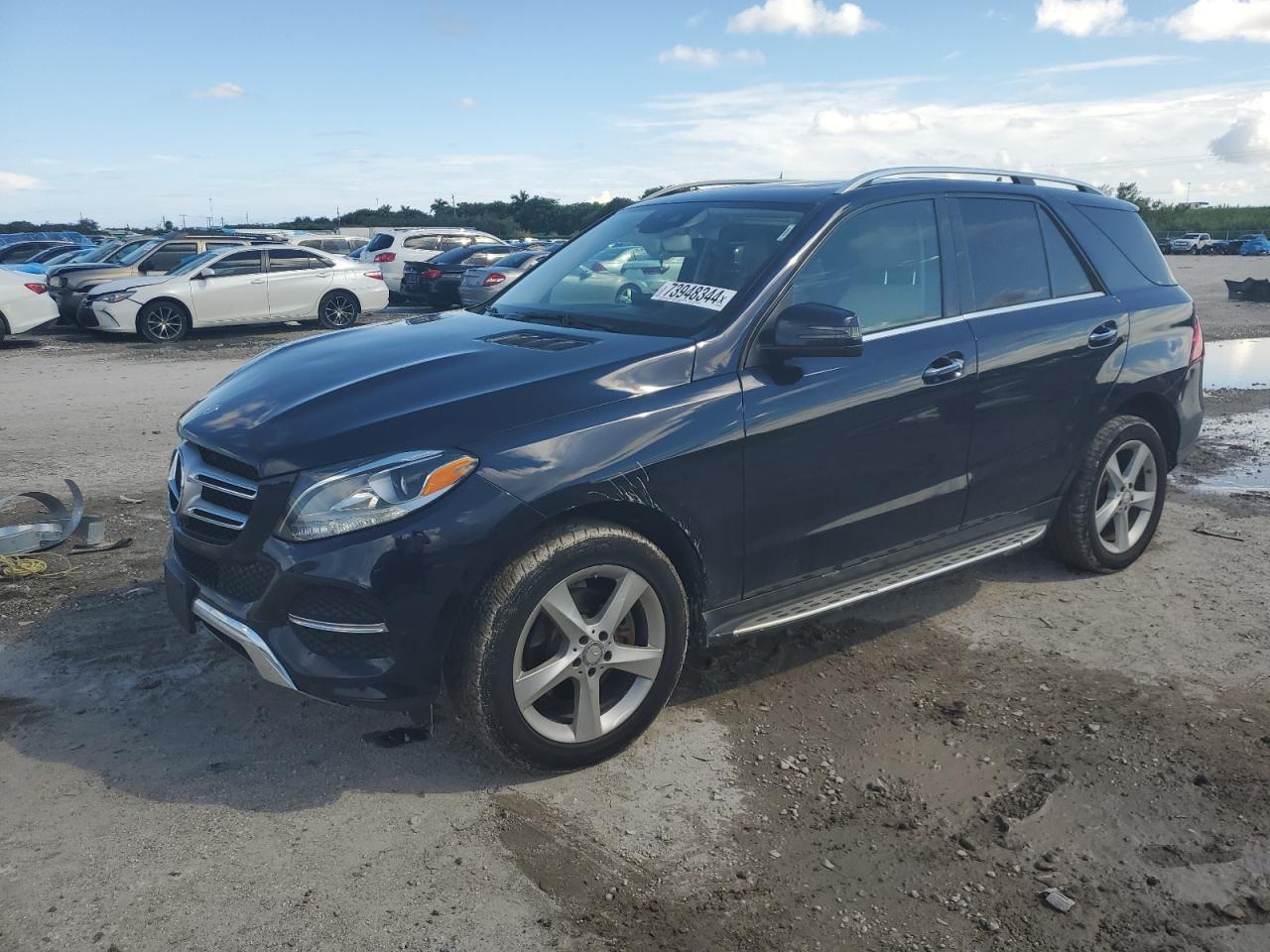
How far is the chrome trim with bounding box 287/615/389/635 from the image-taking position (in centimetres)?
314

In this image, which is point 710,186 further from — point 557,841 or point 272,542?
point 557,841

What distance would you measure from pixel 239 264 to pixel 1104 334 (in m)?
15.7

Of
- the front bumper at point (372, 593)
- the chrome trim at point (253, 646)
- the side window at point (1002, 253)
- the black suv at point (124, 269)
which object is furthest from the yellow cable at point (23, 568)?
the black suv at point (124, 269)

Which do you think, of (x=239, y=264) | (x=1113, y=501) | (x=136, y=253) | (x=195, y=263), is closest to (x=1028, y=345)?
(x=1113, y=501)

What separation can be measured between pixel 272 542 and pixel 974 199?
3345mm

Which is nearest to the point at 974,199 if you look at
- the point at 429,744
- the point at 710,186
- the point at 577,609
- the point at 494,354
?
the point at 710,186

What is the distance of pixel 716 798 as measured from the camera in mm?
3398

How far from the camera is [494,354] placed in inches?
148

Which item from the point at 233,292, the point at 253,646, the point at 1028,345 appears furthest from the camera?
the point at 233,292

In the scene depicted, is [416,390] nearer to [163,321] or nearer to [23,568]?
[23,568]

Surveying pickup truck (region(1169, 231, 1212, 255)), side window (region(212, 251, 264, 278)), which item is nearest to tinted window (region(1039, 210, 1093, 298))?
side window (region(212, 251, 264, 278))

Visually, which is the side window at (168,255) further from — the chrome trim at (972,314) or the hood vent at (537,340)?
the chrome trim at (972,314)

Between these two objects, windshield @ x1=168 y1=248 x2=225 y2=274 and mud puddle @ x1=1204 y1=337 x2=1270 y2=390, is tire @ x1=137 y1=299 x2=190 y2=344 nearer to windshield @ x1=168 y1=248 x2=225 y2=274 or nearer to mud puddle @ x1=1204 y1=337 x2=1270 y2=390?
windshield @ x1=168 y1=248 x2=225 y2=274

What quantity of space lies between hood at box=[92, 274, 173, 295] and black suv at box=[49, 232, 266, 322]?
102cm
